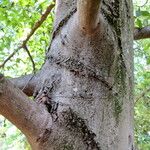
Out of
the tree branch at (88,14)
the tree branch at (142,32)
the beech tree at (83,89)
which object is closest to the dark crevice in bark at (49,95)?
the beech tree at (83,89)

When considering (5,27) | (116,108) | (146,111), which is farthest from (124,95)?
(146,111)

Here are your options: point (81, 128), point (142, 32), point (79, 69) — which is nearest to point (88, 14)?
point (79, 69)

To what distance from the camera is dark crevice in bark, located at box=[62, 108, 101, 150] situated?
835mm

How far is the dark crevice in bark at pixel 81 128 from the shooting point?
835 millimetres

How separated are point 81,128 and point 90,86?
130 millimetres

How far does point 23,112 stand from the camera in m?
0.79

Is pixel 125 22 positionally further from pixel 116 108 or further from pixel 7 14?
pixel 7 14

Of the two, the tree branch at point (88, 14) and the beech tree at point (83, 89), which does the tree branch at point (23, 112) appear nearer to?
the beech tree at point (83, 89)

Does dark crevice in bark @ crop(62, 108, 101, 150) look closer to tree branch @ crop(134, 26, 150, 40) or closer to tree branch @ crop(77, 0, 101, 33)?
tree branch @ crop(77, 0, 101, 33)

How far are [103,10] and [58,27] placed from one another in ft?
0.57

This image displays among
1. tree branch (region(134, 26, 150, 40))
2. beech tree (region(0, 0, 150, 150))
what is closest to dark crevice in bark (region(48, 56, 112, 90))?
beech tree (region(0, 0, 150, 150))

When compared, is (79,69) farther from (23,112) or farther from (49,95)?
(23,112)

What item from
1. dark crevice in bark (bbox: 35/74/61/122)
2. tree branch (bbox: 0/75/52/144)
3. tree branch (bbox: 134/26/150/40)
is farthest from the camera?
tree branch (bbox: 134/26/150/40)

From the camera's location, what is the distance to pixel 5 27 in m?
3.17
